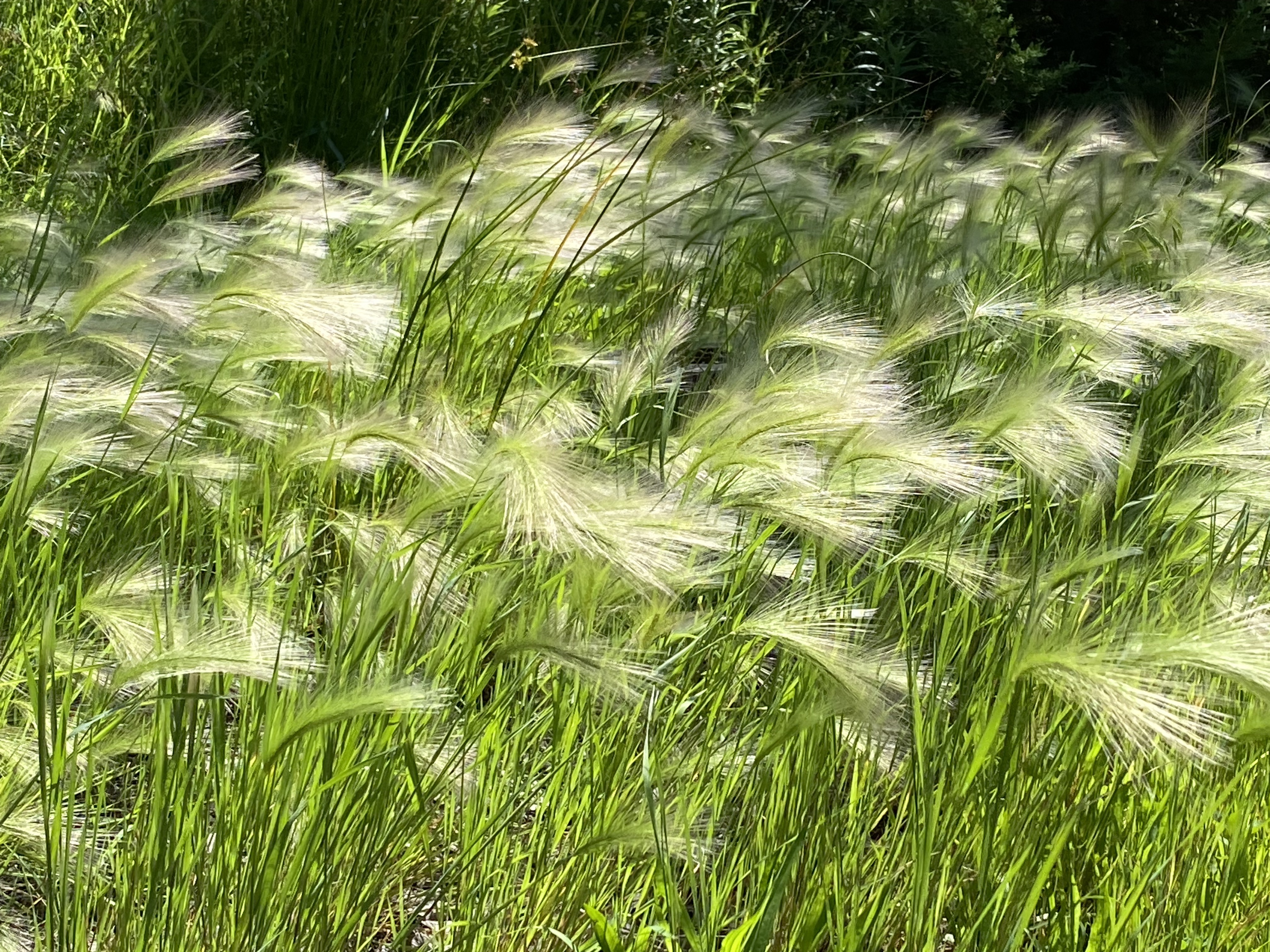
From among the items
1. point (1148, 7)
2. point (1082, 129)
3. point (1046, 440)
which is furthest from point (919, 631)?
point (1148, 7)

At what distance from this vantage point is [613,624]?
135 centimetres

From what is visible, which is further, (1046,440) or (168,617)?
(1046,440)

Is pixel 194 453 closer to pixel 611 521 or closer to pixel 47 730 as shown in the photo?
pixel 47 730

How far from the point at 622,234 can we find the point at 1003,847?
950 mm

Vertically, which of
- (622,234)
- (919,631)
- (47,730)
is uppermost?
(622,234)

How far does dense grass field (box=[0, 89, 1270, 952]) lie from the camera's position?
1.05m

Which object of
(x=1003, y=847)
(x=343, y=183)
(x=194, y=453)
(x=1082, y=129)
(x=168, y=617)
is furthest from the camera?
(x=343, y=183)

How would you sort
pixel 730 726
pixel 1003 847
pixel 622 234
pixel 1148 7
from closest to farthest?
pixel 1003 847
pixel 730 726
pixel 622 234
pixel 1148 7

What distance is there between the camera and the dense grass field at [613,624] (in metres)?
1.05

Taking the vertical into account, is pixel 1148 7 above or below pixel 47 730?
above

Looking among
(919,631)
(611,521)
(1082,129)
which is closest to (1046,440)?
(919,631)

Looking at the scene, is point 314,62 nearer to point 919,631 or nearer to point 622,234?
point 622,234

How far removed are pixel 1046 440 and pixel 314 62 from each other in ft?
8.89

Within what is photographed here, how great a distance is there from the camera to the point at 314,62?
3.46 m
